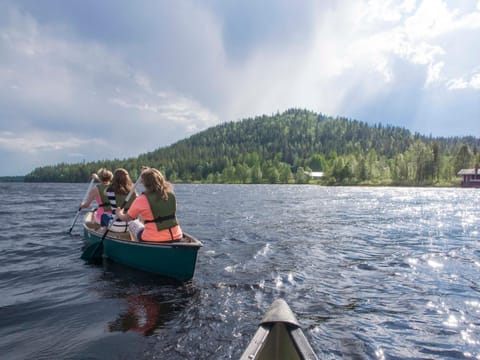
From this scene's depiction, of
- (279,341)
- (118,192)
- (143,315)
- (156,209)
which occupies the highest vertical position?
(118,192)

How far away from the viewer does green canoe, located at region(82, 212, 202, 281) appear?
9570mm

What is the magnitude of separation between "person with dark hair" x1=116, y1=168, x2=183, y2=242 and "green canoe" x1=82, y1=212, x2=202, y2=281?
0.34m

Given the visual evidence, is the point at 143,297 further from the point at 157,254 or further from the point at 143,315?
the point at 157,254

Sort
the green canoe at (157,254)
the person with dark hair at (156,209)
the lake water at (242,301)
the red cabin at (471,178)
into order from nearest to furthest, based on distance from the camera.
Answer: the lake water at (242,301) < the person with dark hair at (156,209) < the green canoe at (157,254) < the red cabin at (471,178)

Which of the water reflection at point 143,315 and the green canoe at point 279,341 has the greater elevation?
the green canoe at point 279,341

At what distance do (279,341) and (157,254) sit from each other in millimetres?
6269

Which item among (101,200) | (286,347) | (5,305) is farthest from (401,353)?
(101,200)

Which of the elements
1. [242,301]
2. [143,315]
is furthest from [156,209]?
[242,301]

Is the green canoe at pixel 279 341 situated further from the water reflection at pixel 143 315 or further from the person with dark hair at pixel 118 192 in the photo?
the person with dark hair at pixel 118 192

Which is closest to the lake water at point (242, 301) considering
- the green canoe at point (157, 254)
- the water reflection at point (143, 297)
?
the water reflection at point (143, 297)

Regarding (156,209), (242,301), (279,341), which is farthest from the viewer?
(156,209)

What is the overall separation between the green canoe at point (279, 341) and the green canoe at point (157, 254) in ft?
16.2

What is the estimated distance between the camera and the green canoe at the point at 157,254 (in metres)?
9.57

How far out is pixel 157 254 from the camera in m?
9.95
